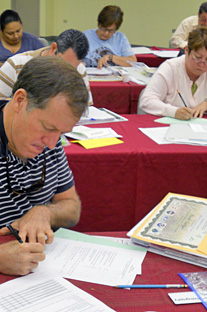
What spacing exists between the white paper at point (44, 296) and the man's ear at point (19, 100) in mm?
475

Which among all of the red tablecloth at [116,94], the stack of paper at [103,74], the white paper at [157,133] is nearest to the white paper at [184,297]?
the white paper at [157,133]

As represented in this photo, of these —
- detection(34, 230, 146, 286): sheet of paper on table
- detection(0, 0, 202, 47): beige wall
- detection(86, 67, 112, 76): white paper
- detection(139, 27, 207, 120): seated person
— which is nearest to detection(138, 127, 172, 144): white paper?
detection(139, 27, 207, 120): seated person

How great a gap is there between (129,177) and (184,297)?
1135 mm

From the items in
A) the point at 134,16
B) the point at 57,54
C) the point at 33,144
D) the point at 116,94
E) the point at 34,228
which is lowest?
the point at 116,94

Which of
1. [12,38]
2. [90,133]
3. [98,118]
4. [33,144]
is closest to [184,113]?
[98,118]

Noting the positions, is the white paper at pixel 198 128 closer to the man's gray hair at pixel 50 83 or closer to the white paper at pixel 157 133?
the white paper at pixel 157 133

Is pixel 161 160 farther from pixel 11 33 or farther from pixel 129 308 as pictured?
pixel 11 33

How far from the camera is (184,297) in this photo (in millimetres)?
1029

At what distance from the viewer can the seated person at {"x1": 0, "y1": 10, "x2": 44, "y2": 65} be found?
395 cm

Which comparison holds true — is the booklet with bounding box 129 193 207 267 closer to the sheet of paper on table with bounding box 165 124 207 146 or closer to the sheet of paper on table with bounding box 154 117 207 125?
the sheet of paper on table with bounding box 165 124 207 146

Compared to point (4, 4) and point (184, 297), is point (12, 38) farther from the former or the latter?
point (4, 4)

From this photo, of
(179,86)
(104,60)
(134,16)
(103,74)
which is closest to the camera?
(179,86)

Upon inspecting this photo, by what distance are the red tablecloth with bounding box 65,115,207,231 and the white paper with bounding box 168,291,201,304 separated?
1.09 meters

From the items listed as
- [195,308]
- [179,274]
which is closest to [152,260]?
[179,274]
